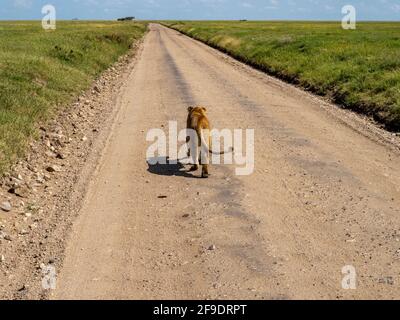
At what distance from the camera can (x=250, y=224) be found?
299 inches

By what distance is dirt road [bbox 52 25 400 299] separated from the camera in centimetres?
595

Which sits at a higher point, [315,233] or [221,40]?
[221,40]

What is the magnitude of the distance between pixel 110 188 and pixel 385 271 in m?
5.09

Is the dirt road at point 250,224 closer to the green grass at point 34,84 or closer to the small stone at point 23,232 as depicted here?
the small stone at point 23,232

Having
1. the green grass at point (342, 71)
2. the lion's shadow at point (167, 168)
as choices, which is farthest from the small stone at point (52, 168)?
the green grass at point (342, 71)

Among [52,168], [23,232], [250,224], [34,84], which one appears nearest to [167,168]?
[52,168]

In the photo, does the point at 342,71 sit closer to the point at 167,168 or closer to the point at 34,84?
the point at 34,84
